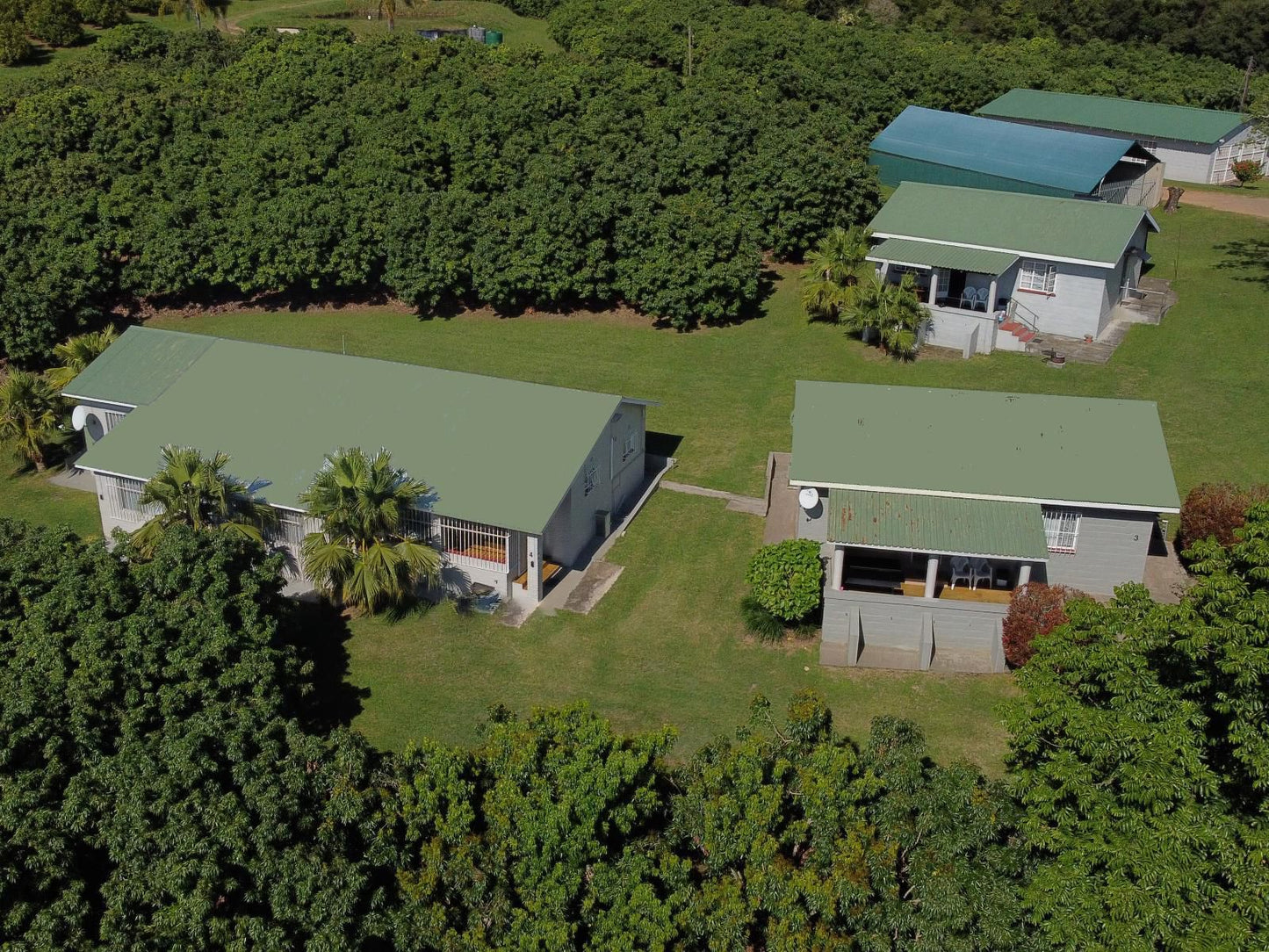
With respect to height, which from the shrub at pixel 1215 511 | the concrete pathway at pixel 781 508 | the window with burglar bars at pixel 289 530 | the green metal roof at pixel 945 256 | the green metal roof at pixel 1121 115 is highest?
the green metal roof at pixel 1121 115

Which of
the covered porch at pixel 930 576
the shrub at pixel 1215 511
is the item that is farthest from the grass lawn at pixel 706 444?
the shrub at pixel 1215 511

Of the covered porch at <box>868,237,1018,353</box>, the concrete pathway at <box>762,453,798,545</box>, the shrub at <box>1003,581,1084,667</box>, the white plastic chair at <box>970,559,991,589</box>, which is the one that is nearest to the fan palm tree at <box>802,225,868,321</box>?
the covered porch at <box>868,237,1018,353</box>

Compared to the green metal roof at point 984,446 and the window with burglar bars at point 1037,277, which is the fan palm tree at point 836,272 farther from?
the green metal roof at point 984,446

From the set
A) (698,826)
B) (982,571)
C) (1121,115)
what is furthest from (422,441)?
(1121,115)

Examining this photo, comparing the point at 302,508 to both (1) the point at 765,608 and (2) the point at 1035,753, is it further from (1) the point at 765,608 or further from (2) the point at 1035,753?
(2) the point at 1035,753

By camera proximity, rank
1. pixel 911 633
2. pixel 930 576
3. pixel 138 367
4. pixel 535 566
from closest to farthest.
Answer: pixel 911 633 < pixel 930 576 < pixel 535 566 < pixel 138 367

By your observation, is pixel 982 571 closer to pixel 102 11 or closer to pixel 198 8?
pixel 198 8
